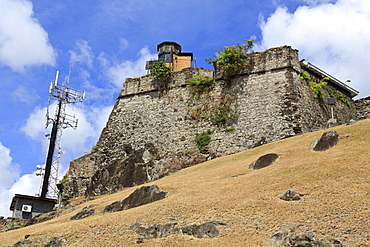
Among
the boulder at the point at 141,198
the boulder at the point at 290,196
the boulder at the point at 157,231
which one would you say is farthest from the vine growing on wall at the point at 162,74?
the boulder at the point at 290,196

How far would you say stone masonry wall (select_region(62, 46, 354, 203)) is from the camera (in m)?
26.7

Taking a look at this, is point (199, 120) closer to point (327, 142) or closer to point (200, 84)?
point (200, 84)

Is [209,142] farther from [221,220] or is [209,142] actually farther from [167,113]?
[221,220]

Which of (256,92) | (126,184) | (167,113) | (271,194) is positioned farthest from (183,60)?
(271,194)

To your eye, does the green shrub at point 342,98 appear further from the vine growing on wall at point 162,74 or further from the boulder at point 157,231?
the boulder at point 157,231

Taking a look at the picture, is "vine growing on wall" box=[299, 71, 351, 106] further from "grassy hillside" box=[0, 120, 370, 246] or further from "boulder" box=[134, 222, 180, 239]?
"boulder" box=[134, 222, 180, 239]

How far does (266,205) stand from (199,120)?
16848 millimetres

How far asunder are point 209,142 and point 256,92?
4.72m

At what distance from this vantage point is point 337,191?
12.5 m

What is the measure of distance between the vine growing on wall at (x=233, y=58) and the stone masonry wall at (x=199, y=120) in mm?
486

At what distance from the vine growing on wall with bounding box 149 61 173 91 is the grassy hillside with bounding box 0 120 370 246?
13.7 meters

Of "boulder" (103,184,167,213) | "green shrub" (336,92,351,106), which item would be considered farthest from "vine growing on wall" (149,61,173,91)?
"boulder" (103,184,167,213)

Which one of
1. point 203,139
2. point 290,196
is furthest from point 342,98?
point 290,196

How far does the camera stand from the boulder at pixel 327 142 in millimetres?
18186
